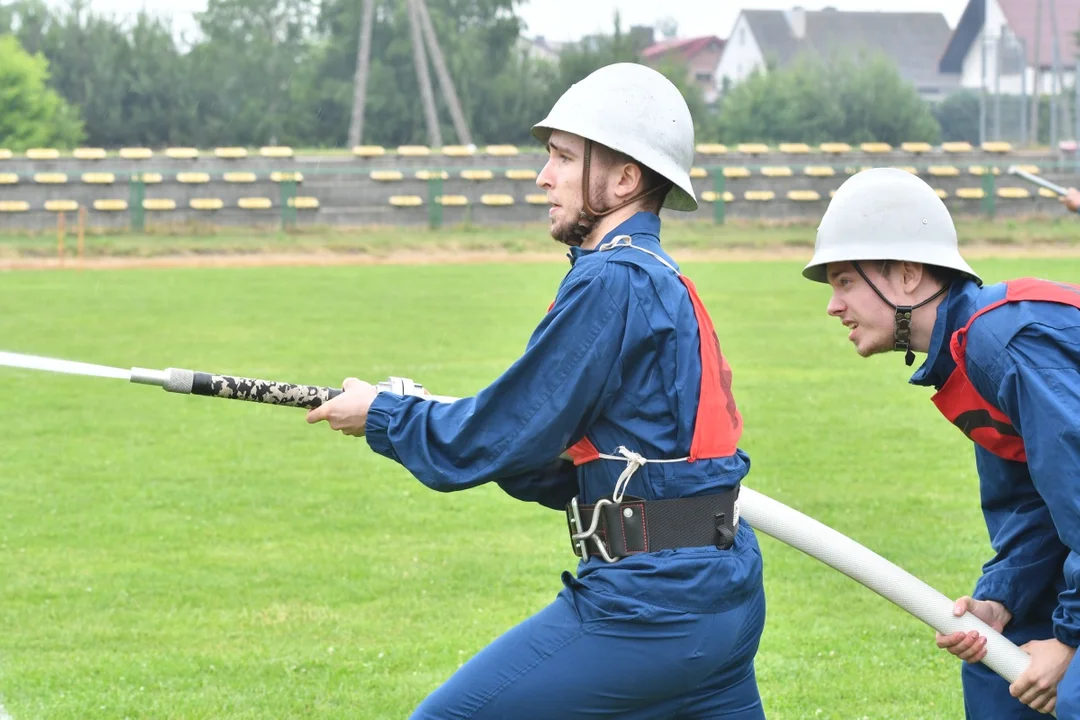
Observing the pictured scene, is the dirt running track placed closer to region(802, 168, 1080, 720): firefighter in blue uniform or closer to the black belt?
region(802, 168, 1080, 720): firefighter in blue uniform

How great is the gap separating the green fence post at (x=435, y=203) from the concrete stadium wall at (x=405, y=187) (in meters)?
0.04

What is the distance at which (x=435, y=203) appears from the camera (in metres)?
39.7

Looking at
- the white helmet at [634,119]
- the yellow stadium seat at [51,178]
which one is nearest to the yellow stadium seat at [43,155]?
the yellow stadium seat at [51,178]

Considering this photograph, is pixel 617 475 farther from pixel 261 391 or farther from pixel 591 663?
pixel 261 391

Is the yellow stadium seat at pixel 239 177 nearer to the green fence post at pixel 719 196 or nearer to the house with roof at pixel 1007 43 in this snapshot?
the green fence post at pixel 719 196

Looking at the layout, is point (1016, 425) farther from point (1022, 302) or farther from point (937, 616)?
point (937, 616)

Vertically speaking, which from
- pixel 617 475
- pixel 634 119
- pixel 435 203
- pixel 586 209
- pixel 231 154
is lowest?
pixel 435 203

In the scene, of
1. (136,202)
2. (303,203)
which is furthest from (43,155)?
(303,203)

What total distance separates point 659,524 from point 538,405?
0.39 m

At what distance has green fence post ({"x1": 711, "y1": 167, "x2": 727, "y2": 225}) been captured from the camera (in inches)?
1602

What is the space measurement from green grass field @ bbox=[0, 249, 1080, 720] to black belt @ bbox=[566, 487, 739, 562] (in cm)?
279

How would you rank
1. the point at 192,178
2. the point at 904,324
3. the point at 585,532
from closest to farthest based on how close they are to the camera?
the point at 585,532 < the point at 904,324 < the point at 192,178

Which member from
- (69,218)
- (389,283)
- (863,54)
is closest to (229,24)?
(863,54)

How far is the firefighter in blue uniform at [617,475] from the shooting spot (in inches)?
136
